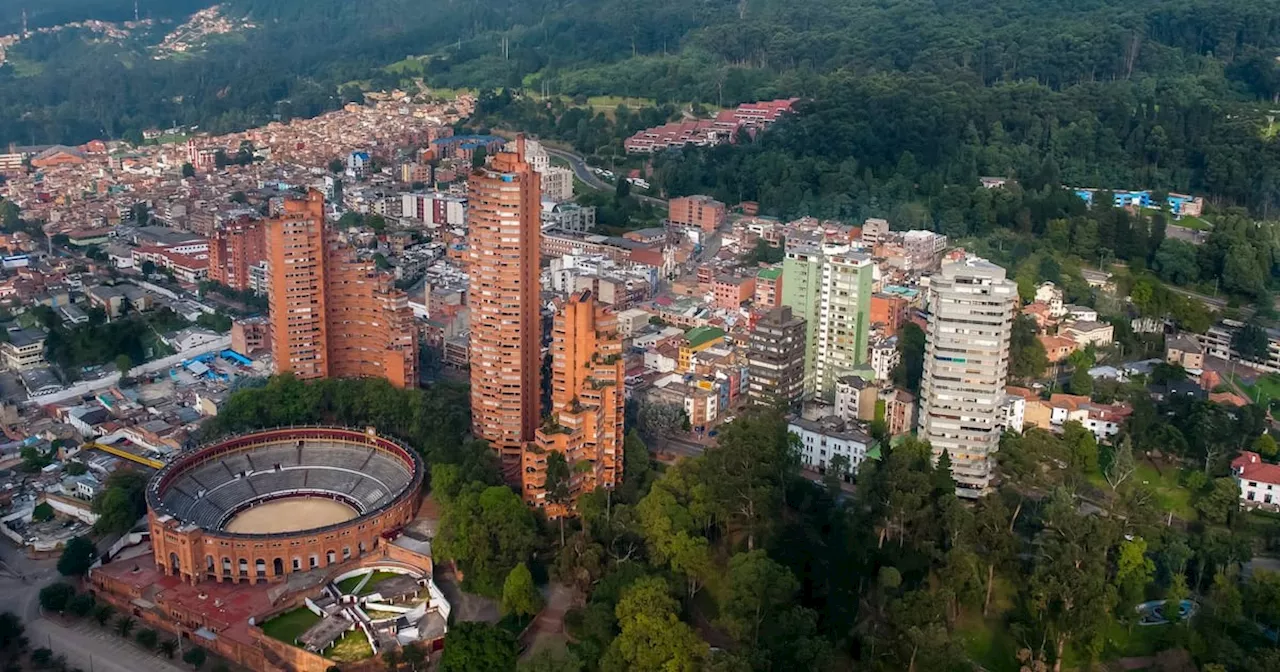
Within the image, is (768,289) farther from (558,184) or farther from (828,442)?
(558,184)

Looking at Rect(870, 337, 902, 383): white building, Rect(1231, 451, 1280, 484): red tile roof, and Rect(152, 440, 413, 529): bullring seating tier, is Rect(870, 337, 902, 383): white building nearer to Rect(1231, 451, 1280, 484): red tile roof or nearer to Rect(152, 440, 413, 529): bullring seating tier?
Rect(1231, 451, 1280, 484): red tile roof

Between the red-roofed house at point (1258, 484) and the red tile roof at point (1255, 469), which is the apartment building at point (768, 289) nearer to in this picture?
the red tile roof at point (1255, 469)

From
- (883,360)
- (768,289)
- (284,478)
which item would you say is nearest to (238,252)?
(284,478)

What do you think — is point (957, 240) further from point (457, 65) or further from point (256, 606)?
point (457, 65)

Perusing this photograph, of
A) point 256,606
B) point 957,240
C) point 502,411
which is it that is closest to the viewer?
point 256,606

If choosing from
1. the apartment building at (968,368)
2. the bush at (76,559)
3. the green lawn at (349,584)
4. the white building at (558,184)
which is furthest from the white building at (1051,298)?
the bush at (76,559)

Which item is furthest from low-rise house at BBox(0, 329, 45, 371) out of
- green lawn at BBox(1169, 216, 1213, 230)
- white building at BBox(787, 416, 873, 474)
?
green lawn at BBox(1169, 216, 1213, 230)

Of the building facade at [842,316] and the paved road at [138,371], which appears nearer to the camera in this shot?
the building facade at [842,316]

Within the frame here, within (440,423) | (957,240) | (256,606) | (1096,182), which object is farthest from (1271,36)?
(256,606)
